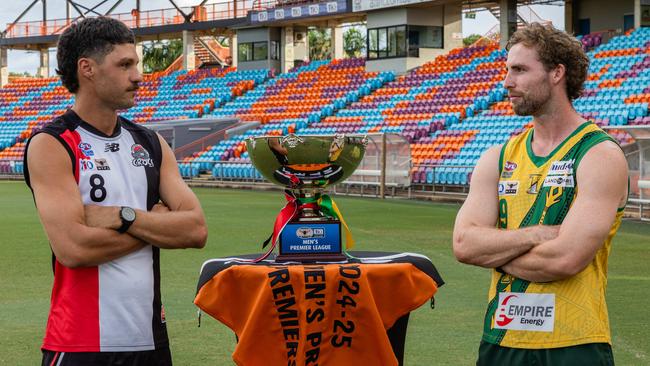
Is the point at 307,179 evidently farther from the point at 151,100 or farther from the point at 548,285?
the point at 151,100

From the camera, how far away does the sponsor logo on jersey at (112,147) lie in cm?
340

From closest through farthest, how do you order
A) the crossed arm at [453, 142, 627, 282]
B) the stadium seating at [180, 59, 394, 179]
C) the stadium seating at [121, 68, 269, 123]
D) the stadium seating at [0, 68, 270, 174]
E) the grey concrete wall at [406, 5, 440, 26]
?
the crossed arm at [453, 142, 627, 282]
the stadium seating at [180, 59, 394, 179]
the grey concrete wall at [406, 5, 440, 26]
the stadium seating at [0, 68, 270, 174]
the stadium seating at [121, 68, 269, 123]

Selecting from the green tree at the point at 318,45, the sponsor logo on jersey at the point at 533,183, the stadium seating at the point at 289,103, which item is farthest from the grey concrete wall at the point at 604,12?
the green tree at the point at 318,45

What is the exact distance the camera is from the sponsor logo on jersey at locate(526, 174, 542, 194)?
11.0ft

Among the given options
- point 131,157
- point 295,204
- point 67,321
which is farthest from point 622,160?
point 67,321

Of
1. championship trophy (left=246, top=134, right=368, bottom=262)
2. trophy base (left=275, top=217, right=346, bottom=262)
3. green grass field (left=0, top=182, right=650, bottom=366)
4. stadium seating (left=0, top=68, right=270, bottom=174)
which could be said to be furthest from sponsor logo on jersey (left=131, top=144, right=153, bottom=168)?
stadium seating (left=0, top=68, right=270, bottom=174)

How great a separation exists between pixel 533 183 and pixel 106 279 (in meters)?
1.51

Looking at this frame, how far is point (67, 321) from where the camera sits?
3295mm

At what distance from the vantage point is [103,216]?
131 inches

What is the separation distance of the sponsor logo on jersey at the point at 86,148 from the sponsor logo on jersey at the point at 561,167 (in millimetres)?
1586

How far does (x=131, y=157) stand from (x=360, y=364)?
1.38 metres

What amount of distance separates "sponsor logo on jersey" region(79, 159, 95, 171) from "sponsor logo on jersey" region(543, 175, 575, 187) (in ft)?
5.14

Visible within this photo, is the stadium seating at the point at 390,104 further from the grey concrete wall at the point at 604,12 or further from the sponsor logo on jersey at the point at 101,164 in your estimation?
the sponsor logo on jersey at the point at 101,164

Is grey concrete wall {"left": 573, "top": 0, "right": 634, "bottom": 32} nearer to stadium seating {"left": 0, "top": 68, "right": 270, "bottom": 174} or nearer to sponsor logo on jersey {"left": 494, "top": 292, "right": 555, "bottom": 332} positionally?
stadium seating {"left": 0, "top": 68, "right": 270, "bottom": 174}
